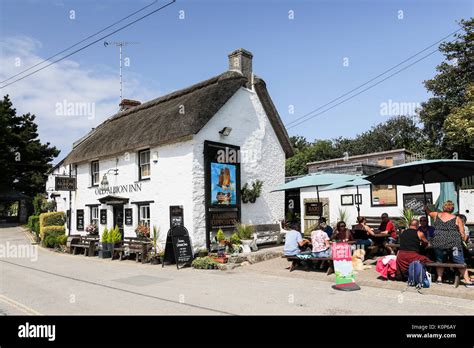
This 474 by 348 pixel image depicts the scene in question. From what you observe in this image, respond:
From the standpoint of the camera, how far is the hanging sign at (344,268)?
8.08 m

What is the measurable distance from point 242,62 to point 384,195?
8.58 metres

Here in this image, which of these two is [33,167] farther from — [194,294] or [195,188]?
[194,294]

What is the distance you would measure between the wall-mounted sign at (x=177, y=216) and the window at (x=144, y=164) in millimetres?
2566

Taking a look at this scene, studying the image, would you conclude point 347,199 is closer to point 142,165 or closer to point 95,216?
point 142,165

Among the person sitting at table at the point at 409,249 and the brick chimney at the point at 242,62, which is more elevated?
the brick chimney at the point at 242,62

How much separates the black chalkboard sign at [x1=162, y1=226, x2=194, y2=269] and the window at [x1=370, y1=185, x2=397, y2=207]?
882cm

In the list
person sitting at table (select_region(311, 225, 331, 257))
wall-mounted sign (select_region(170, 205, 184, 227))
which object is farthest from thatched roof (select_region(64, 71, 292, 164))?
person sitting at table (select_region(311, 225, 331, 257))

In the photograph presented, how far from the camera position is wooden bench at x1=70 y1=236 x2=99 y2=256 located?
17016mm

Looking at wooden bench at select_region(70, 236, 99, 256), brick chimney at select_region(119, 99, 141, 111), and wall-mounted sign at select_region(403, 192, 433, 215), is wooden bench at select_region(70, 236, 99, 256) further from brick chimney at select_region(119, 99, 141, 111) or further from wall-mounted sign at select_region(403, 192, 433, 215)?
wall-mounted sign at select_region(403, 192, 433, 215)

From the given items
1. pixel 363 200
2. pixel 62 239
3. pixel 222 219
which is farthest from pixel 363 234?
pixel 62 239

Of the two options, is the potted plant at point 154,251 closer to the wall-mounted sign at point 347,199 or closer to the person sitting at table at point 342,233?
the person sitting at table at point 342,233

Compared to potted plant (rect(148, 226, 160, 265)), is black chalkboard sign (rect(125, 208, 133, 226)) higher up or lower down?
higher up
